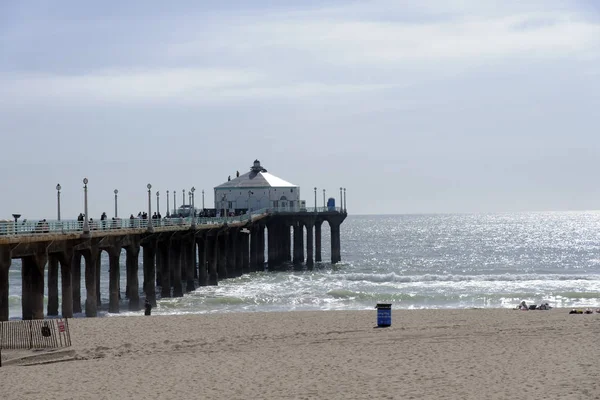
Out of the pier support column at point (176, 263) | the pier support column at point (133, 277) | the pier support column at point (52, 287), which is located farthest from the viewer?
the pier support column at point (176, 263)

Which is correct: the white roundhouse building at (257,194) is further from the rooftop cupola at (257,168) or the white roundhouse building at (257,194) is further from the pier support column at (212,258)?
the pier support column at (212,258)

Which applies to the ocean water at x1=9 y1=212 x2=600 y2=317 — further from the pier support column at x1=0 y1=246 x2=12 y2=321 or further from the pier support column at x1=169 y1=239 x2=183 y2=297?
the pier support column at x1=0 y1=246 x2=12 y2=321

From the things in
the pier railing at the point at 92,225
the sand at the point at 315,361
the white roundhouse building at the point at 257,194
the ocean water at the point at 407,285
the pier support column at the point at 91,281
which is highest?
the white roundhouse building at the point at 257,194

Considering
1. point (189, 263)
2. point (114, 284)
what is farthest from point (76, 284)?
point (189, 263)

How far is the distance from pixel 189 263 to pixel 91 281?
49.1ft

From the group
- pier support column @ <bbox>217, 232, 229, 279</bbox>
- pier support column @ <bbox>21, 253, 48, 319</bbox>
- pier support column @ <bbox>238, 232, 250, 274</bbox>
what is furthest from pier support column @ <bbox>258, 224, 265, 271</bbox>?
pier support column @ <bbox>21, 253, 48, 319</bbox>

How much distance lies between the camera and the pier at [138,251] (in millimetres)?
30016

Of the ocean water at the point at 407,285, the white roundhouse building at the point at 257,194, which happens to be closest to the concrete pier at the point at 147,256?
the ocean water at the point at 407,285

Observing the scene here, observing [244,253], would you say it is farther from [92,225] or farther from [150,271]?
[92,225]

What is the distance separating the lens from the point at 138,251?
40156 millimetres

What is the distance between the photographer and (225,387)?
17.9 metres

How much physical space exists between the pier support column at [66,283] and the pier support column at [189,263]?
51.3 feet

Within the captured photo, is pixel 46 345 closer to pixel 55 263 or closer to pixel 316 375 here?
Result: pixel 316 375

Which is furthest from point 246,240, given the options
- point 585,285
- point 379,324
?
point 379,324
